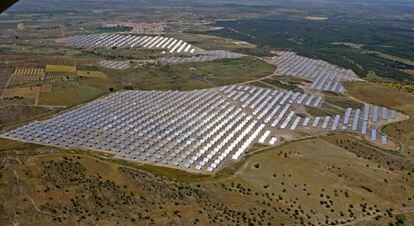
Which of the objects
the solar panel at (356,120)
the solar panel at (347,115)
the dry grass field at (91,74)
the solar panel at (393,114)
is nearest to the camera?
the solar panel at (356,120)

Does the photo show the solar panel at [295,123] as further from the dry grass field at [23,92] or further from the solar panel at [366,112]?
the dry grass field at [23,92]

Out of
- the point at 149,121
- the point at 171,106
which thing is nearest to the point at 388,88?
the point at 171,106

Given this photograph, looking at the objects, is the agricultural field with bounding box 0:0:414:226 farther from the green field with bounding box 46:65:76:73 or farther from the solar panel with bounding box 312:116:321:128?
the green field with bounding box 46:65:76:73

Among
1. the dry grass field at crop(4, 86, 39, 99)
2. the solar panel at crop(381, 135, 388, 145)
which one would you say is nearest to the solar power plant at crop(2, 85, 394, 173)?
the solar panel at crop(381, 135, 388, 145)

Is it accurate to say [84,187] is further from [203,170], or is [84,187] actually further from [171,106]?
[171,106]

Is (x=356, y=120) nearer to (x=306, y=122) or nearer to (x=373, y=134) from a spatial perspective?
(x=373, y=134)

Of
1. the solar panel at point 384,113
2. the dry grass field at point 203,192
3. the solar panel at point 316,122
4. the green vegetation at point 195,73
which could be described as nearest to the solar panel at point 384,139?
the dry grass field at point 203,192
